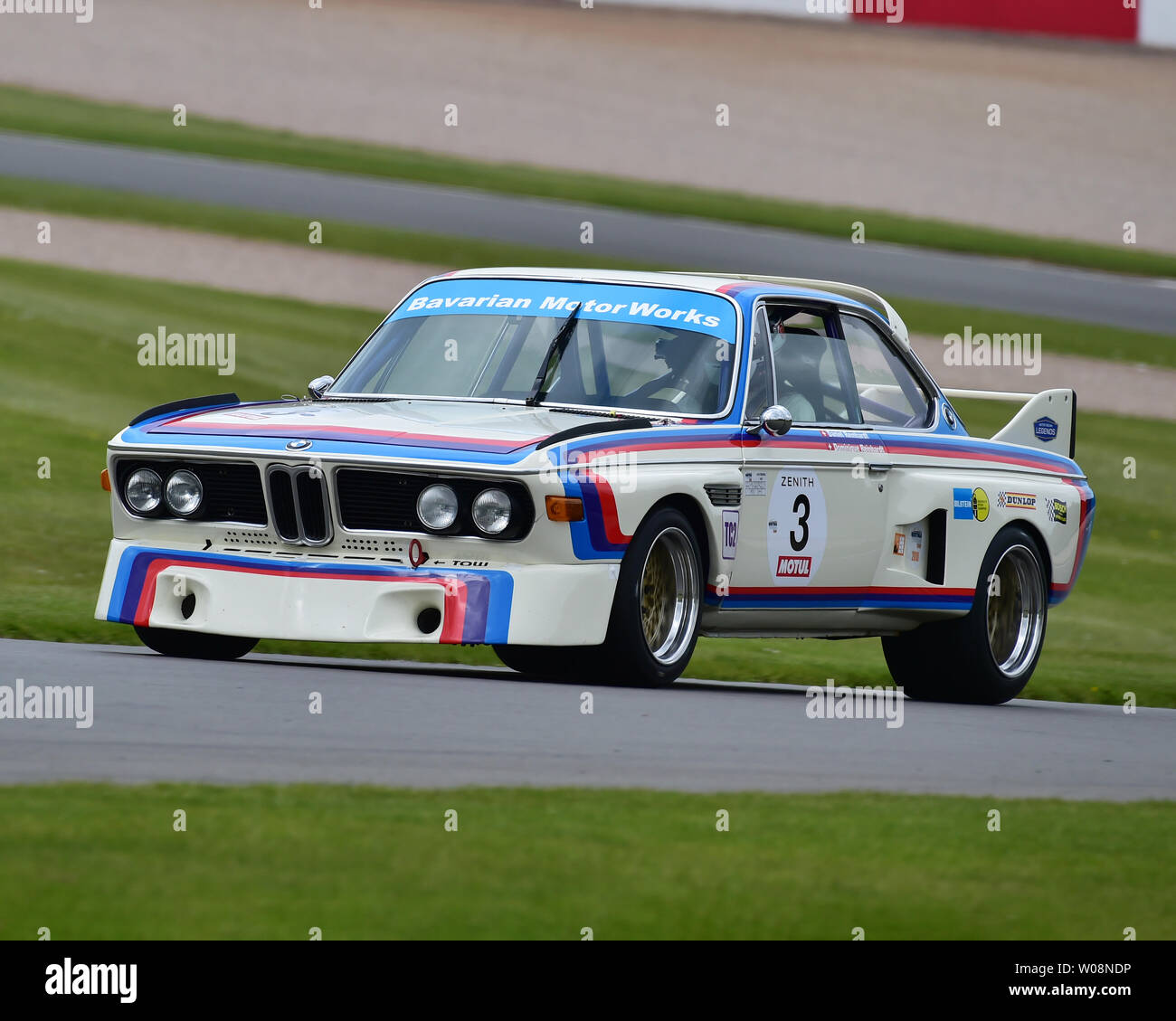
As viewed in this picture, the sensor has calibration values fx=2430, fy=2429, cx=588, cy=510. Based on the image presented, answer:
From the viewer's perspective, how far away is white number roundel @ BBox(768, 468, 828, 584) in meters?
10.7

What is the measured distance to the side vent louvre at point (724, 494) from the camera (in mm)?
10266

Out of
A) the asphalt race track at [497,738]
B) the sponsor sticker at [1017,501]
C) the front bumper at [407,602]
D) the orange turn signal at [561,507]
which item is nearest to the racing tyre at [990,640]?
the sponsor sticker at [1017,501]

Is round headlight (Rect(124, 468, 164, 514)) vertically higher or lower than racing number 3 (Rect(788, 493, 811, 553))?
higher

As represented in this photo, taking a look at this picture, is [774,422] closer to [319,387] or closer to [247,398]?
[319,387]

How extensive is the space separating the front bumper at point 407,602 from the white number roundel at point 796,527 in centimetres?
127

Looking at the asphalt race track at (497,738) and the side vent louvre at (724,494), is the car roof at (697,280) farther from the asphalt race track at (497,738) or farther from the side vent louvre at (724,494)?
the asphalt race track at (497,738)

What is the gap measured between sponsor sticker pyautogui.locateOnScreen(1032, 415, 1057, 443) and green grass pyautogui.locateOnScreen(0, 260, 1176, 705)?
1411 mm

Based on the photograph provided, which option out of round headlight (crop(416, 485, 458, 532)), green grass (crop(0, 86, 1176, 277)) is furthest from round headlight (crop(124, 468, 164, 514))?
green grass (crop(0, 86, 1176, 277))

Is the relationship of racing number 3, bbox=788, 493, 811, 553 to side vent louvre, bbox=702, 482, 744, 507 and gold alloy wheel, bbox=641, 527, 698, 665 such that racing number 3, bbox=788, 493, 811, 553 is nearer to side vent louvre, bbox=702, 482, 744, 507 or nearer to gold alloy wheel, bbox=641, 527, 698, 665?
side vent louvre, bbox=702, 482, 744, 507

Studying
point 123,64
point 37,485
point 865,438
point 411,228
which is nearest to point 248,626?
point 865,438

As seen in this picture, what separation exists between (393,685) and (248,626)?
642mm

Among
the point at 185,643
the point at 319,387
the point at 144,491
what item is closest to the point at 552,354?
the point at 319,387

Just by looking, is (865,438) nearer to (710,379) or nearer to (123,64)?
(710,379)

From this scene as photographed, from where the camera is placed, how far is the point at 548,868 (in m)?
6.19
